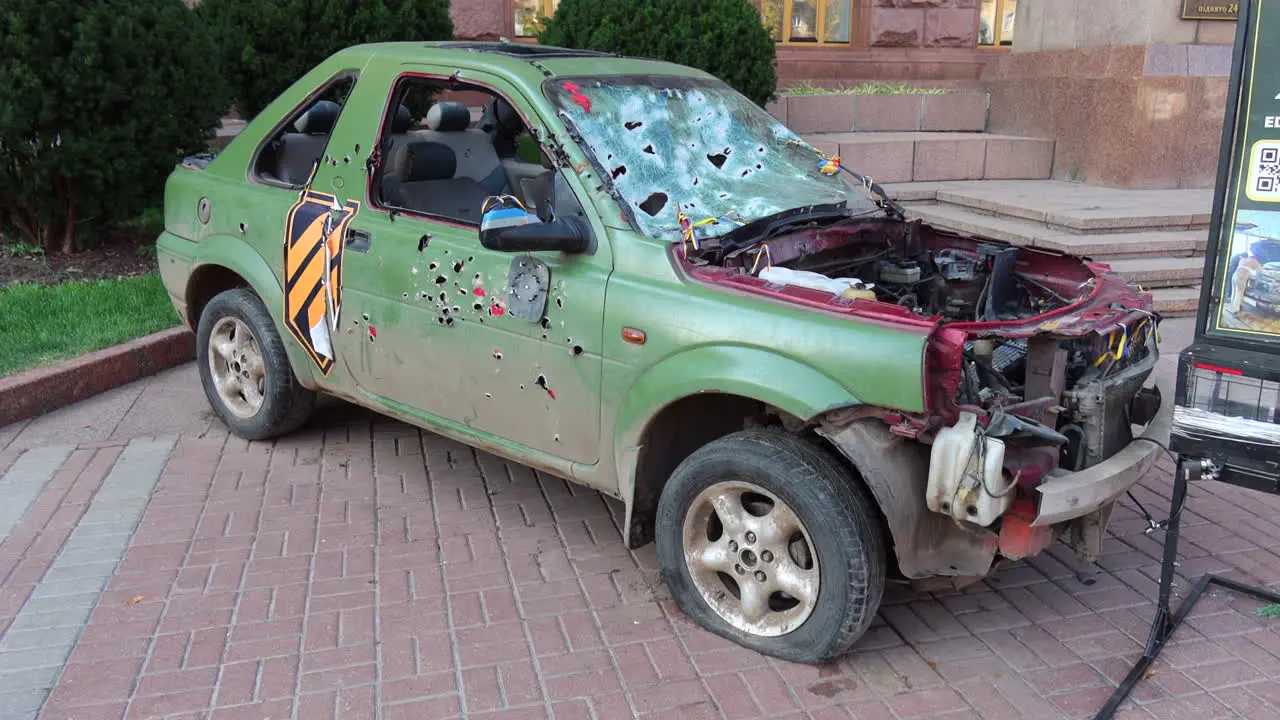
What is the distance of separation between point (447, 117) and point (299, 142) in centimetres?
76

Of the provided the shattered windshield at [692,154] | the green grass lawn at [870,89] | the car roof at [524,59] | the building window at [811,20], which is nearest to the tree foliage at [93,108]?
the car roof at [524,59]

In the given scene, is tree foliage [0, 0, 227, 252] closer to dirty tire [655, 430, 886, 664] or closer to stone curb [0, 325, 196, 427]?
stone curb [0, 325, 196, 427]

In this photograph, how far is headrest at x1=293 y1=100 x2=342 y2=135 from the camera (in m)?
5.21

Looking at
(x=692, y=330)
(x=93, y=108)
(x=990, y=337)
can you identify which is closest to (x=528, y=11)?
(x=93, y=108)

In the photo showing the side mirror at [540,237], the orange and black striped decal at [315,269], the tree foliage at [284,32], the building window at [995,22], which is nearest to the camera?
the side mirror at [540,237]

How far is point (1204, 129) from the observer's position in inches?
398

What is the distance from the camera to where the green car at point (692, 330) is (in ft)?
10.7

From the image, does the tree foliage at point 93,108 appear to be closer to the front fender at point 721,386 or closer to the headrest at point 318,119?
the headrest at point 318,119

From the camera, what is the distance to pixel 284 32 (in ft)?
29.0

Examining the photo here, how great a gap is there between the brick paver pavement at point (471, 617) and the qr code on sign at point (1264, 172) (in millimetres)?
1586

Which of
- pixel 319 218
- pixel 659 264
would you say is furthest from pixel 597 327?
pixel 319 218

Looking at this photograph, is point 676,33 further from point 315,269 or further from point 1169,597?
point 1169,597

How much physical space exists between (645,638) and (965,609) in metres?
1.23

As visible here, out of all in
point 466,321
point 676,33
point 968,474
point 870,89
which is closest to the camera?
point 968,474
